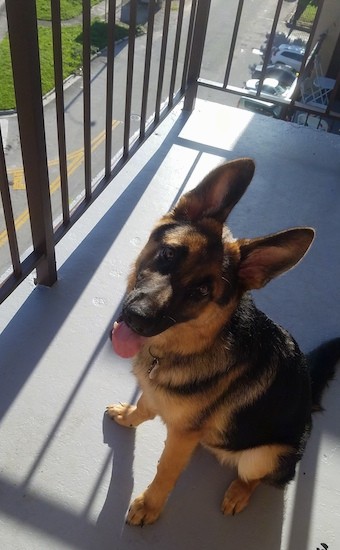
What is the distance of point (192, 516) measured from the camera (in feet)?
8.18

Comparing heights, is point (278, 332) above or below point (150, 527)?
above

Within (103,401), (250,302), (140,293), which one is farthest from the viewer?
(103,401)

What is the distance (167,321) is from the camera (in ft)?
6.67

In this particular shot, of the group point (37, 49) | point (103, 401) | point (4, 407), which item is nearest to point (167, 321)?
point (103, 401)

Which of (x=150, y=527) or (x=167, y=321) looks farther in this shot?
(x=150, y=527)

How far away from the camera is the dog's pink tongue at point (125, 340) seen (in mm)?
2268

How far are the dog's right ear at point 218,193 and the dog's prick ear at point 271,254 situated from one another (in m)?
0.20

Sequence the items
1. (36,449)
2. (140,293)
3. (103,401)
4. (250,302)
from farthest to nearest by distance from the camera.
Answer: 1. (103,401)
2. (36,449)
3. (250,302)
4. (140,293)

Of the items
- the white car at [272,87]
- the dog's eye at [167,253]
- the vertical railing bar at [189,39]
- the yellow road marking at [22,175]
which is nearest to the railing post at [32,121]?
the dog's eye at [167,253]

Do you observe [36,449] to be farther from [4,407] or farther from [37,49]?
[37,49]

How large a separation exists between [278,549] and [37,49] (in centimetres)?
273

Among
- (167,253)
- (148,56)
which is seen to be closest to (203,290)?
(167,253)

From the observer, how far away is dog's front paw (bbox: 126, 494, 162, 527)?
2.40 meters

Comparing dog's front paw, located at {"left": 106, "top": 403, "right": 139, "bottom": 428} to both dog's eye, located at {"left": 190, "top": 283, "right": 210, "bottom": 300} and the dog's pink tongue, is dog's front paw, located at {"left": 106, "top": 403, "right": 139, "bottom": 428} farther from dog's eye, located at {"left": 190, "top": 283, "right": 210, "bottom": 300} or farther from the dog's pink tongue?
dog's eye, located at {"left": 190, "top": 283, "right": 210, "bottom": 300}
